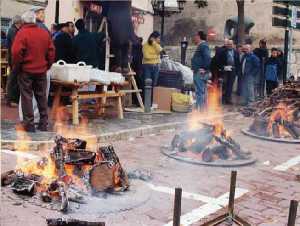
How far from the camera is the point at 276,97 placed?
12445 millimetres

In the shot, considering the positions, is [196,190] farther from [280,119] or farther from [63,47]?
[63,47]

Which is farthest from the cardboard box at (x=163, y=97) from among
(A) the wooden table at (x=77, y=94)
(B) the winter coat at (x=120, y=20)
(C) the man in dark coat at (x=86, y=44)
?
(C) the man in dark coat at (x=86, y=44)

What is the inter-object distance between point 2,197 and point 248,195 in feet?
9.83

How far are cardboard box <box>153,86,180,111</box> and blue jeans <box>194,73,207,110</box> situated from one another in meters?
0.72

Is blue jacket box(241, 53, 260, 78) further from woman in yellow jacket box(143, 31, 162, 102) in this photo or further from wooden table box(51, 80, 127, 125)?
wooden table box(51, 80, 127, 125)

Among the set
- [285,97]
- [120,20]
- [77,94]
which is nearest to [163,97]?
[120,20]

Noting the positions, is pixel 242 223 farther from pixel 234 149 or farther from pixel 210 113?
pixel 210 113

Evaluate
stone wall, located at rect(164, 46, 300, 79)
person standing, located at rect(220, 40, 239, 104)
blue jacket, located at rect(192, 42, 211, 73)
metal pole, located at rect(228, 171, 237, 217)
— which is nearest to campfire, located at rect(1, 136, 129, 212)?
metal pole, located at rect(228, 171, 237, 217)

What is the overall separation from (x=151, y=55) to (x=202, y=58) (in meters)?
1.34

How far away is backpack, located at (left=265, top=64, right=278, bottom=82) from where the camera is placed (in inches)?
653

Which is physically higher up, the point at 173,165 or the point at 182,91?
the point at 182,91

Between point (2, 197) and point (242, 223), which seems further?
point (2, 197)

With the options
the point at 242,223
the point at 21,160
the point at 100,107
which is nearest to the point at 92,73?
the point at 100,107

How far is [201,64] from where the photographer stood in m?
12.7
